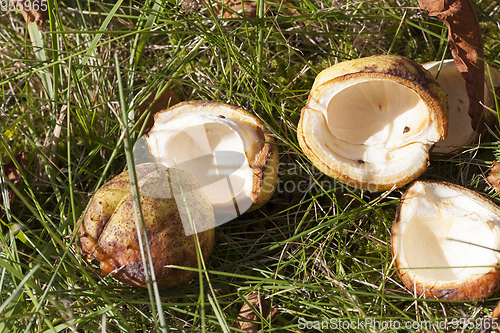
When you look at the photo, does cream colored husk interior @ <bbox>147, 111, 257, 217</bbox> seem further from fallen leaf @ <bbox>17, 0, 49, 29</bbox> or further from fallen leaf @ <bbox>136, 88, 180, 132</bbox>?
fallen leaf @ <bbox>17, 0, 49, 29</bbox>

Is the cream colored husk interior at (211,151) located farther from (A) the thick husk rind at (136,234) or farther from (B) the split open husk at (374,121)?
(B) the split open husk at (374,121)

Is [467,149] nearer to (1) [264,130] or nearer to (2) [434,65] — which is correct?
(2) [434,65]

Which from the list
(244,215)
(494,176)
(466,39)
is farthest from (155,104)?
(494,176)

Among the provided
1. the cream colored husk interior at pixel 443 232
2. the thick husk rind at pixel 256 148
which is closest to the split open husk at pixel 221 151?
the thick husk rind at pixel 256 148

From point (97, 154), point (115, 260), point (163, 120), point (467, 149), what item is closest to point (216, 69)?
point (163, 120)

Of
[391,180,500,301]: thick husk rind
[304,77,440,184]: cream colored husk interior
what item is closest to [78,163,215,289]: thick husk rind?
[304,77,440,184]: cream colored husk interior

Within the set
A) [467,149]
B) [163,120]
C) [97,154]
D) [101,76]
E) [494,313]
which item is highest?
[101,76]

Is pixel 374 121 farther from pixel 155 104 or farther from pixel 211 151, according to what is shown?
pixel 155 104
